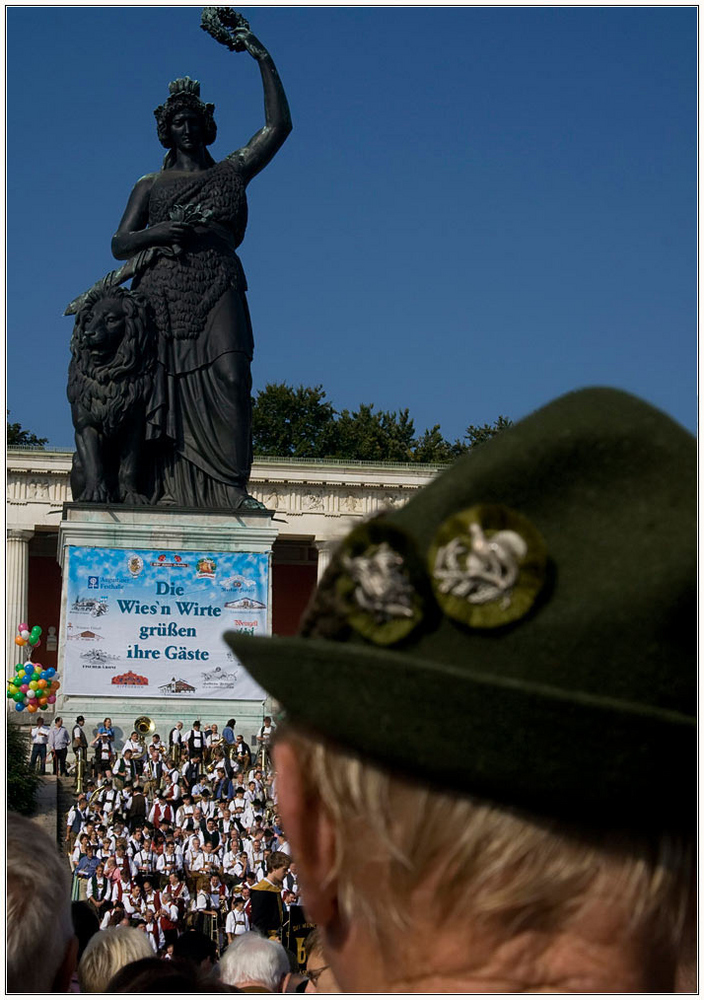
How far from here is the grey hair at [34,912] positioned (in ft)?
8.54

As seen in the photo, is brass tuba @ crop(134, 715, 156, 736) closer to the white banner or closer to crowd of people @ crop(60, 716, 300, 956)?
crowd of people @ crop(60, 716, 300, 956)

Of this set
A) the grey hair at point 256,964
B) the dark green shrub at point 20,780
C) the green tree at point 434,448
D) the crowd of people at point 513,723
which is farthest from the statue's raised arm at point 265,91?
the green tree at point 434,448

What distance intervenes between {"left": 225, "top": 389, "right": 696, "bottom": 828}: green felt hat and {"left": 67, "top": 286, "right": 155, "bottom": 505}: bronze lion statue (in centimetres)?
2014

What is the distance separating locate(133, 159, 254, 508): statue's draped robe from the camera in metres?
22.2

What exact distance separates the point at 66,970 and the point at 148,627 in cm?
1768

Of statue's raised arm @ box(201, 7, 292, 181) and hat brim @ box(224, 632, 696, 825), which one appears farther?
statue's raised arm @ box(201, 7, 292, 181)

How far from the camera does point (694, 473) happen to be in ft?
5.05

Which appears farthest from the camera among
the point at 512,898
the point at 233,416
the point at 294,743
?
the point at 233,416

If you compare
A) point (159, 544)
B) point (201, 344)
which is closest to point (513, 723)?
point (159, 544)

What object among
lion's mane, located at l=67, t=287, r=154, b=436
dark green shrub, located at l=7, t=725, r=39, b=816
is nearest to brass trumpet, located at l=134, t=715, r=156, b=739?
dark green shrub, located at l=7, t=725, r=39, b=816

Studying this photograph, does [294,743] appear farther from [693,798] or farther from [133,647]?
[133,647]

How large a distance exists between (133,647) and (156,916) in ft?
18.9

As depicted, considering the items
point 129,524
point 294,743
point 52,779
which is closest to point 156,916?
point 52,779

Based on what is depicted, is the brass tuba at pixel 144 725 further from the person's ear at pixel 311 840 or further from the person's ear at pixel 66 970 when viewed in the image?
the person's ear at pixel 311 840
